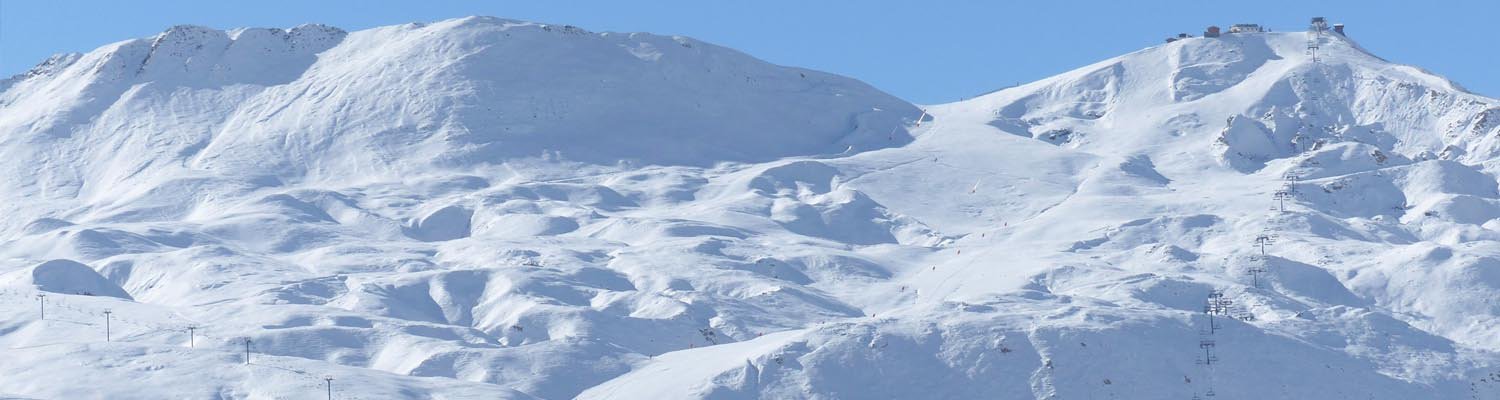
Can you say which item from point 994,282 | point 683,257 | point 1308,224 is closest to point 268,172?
point 683,257

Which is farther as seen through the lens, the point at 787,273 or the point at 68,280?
the point at 787,273

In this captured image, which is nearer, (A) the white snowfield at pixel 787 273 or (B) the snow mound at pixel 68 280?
(A) the white snowfield at pixel 787 273

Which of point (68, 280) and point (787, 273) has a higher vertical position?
point (68, 280)

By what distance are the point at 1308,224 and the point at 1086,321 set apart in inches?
1657

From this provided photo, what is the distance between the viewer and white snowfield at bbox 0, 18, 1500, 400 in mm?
121875

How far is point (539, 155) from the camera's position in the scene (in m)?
200

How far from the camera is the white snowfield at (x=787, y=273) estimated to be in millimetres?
121875

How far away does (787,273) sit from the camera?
157250 millimetres

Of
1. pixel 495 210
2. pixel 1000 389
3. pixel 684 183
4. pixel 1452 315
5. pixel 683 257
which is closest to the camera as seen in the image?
pixel 1000 389

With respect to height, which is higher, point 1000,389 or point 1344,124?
point 1344,124

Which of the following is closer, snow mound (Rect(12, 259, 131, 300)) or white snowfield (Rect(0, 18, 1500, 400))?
white snowfield (Rect(0, 18, 1500, 400))

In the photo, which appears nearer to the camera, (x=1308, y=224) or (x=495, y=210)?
(x=1308, y=224)

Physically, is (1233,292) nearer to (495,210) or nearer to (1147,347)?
(1147,347)

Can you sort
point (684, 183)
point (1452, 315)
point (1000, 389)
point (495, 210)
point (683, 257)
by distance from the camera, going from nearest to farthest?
point (1000, 389)
point (1452, 315)
point (683, 257)
point (495, 210)
point (684, 183)
